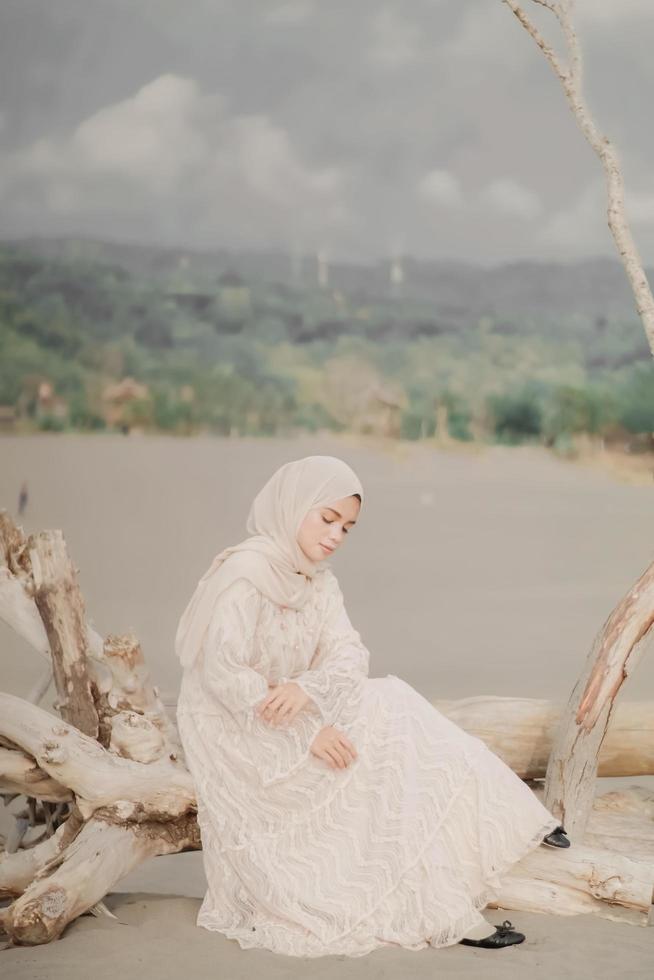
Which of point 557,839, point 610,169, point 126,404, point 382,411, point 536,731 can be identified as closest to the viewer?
point 557,839

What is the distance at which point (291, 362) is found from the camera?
810 centimetres

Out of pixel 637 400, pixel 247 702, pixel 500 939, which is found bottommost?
pixel 500 939

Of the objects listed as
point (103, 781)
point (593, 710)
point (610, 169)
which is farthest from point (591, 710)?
point (610, 169)

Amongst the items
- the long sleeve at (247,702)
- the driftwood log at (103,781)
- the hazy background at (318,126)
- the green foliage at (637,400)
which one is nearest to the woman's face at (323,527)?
the long sleeve at (247,702)

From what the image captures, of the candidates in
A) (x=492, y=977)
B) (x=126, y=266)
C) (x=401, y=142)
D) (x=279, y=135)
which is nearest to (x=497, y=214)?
(x=401, y=142)

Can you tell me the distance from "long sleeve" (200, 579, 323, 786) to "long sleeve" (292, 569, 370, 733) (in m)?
0.05

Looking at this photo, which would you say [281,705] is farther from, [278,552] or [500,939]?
[500,939]

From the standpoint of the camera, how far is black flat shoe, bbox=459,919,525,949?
3.17 m

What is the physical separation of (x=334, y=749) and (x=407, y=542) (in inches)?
189

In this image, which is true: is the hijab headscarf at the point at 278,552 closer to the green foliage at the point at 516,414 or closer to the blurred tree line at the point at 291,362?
the blurred tree line at the point at 291,362

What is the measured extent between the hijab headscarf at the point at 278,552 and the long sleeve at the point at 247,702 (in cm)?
8

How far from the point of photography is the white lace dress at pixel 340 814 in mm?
3174

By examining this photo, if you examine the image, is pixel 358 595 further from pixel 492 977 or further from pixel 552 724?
→ pixel 492 977

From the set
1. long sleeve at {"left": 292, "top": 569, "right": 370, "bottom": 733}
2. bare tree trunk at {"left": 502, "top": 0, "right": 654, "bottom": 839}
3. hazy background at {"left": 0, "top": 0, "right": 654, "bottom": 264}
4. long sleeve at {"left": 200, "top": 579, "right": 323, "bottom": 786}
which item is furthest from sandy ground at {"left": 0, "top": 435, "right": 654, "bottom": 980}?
long sleeve at {"left": 200, "top": 579, "right": 323, "bottom": 786}
